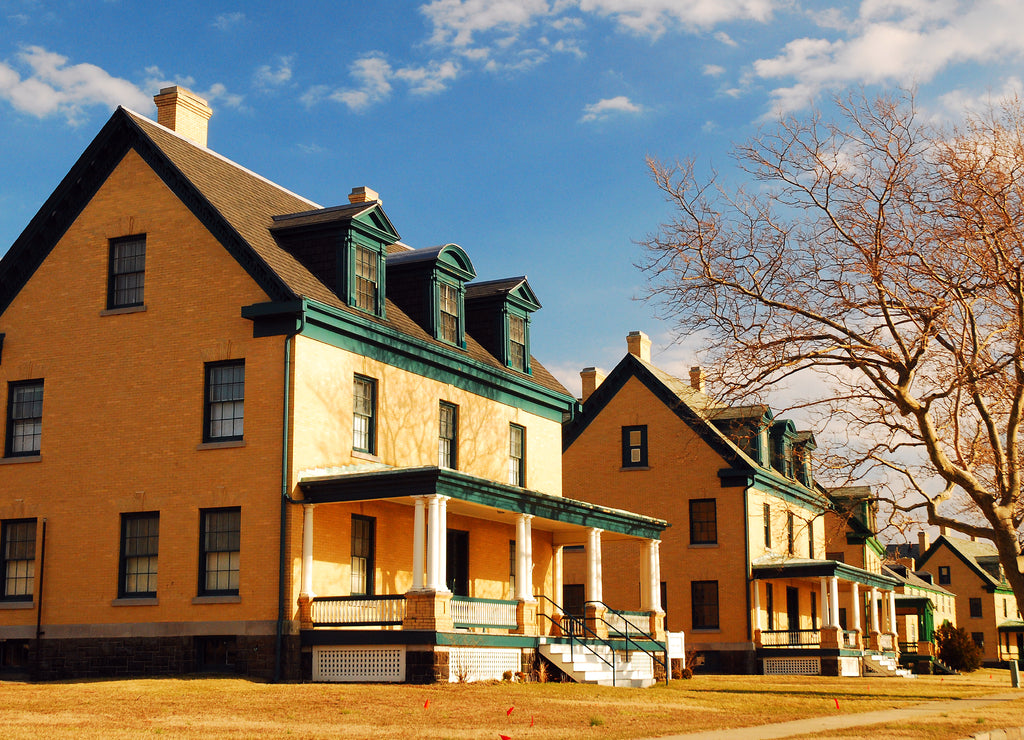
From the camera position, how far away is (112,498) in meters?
26.9

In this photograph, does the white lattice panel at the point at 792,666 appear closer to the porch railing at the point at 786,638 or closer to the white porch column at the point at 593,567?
the porch railing at the point at 786,638

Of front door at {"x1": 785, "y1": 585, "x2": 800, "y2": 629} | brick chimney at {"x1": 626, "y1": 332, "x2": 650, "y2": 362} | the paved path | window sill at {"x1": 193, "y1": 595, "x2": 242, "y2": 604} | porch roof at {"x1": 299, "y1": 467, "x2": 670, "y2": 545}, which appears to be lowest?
the paved path

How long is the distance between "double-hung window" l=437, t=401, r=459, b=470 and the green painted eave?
675 mm

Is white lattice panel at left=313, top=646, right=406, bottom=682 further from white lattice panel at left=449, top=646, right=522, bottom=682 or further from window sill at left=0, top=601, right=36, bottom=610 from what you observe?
window sill at left=0, top=601, right=36, bottom=610

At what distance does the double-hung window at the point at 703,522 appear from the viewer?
147ft

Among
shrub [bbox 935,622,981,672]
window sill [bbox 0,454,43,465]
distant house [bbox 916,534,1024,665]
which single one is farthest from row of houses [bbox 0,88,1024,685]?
distant house [bbox 916,534,1024,665]

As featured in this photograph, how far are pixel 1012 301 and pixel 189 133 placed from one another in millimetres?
20791

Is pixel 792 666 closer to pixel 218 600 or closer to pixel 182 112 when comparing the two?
pixel 218 600

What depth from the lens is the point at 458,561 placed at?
30.6 m

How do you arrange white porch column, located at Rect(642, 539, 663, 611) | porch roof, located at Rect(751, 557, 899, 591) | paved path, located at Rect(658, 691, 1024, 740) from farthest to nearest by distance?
porch roof, located at Rect(751, 557, 899, 591) < white porch column, located at Rect(642, 539, 663, 611) < paved path, located at Rect(658, 691, 1024, 740)

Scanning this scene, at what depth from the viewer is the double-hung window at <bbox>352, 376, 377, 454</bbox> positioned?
2764 centimetres

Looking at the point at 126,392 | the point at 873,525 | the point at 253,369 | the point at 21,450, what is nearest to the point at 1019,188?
the point at 253,369

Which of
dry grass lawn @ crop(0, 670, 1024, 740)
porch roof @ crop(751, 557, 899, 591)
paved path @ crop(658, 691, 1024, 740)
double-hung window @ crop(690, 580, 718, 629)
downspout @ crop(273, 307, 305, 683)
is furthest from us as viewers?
double-hung window @ crop(690, 580, 718, 629)

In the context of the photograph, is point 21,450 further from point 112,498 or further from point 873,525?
point 873,525
